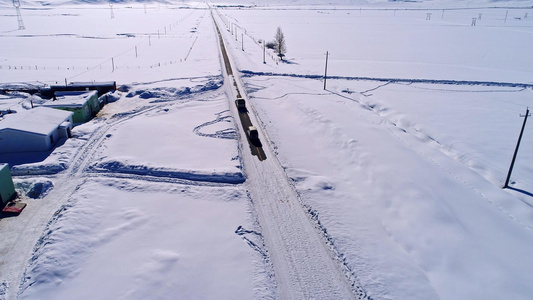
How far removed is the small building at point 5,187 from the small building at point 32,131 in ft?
20.6

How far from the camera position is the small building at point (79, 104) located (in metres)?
30.7

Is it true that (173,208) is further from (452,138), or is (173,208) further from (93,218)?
(452,138)

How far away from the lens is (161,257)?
47.0 ft

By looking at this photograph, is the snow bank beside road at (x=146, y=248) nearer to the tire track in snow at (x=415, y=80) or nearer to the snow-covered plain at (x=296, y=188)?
the snow-covered plain at (x=296, y=188)

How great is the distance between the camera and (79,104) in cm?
→ 3089

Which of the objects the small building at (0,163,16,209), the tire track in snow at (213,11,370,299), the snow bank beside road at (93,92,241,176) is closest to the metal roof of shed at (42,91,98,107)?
the snow bank beside road at (93,92,241,176)

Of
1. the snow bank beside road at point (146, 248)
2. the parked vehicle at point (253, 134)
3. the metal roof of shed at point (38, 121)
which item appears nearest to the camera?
the snow bank beside road at point (146, 248)

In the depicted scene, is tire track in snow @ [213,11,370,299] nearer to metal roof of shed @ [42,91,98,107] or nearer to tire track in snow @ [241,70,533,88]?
metal roof of shed @ [42,91,98,107]

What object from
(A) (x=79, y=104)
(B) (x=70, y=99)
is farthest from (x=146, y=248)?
(B) (x=70, y=99)

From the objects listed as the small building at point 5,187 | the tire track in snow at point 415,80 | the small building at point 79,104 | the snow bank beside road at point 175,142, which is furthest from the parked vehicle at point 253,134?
the tire track in snow at point 415,80

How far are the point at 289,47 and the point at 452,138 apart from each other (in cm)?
5598

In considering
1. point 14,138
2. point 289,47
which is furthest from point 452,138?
point 289,47

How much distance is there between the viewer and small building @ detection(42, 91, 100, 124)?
30.7 metres

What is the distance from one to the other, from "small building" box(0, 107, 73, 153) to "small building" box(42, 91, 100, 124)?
3560mm
